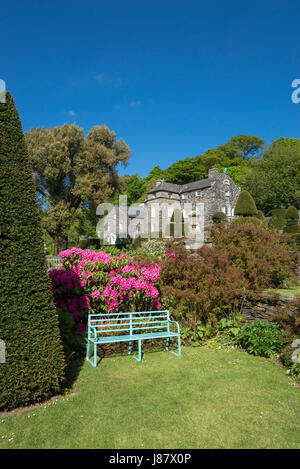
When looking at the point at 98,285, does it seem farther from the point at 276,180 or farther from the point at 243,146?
the point at 243,146

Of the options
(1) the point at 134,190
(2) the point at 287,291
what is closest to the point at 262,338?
(2) the point at 287,291

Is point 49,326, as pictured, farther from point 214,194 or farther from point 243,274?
point 214,194

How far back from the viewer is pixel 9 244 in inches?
143

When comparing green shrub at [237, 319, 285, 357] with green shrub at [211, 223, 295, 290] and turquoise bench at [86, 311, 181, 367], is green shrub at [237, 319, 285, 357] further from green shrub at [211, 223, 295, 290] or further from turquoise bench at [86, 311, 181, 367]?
turquoise bench at [86, 311, 181, 367]

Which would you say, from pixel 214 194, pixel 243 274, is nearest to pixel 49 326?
pixel 243 274

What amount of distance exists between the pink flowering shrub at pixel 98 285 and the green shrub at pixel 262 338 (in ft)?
7.19

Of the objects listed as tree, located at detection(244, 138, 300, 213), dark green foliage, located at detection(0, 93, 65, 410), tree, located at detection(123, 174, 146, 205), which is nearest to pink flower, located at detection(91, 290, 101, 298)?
dark green foliage, located at detection(0, 93, 65, 410)

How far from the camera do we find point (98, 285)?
6758 mm

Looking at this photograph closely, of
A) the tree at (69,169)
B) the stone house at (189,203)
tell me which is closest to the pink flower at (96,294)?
the tree at (69,169)

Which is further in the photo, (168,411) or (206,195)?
(206,195)

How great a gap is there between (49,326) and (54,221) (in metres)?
18.3

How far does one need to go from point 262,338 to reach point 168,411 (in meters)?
2.83

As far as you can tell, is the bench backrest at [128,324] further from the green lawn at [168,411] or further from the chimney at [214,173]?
the chimney at [214,173]

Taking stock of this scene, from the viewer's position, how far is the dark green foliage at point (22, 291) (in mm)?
3482
